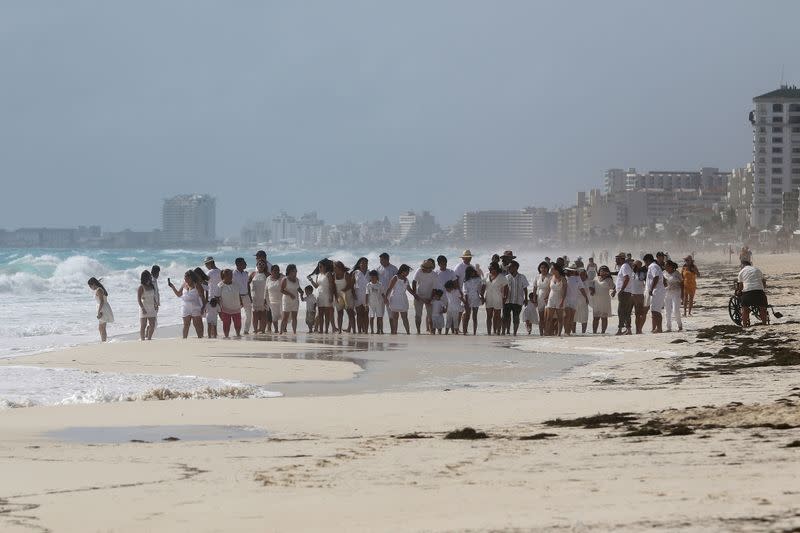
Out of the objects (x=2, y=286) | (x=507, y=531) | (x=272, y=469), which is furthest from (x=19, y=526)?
(x=2, y=286)

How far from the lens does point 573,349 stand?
17312mm

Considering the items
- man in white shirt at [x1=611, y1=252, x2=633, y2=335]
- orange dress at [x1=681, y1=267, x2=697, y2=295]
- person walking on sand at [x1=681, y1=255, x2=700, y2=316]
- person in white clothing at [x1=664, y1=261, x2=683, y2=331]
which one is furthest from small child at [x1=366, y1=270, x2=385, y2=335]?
orange dress at [x1=681, y1=267, x2=697, y2=295]

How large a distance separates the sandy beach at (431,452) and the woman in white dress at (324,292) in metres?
5.12

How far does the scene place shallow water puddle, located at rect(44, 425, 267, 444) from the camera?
351 inches

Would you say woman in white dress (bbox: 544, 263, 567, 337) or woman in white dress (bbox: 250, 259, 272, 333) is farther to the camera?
woman in white dress (bbox: 250, 259, 272, 333)

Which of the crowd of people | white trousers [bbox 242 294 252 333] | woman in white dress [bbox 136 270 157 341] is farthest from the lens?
white trousers [bbox 242 294 252 333]

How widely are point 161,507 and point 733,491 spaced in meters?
2.81

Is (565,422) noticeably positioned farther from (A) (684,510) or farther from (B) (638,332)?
(B) (638,332)

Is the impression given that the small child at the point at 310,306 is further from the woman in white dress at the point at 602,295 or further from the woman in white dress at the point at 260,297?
the woman in white dress at the point at 602,295

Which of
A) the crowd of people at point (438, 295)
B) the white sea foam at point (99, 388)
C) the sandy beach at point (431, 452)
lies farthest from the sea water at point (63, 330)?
the crowd of people at point (438, 295)

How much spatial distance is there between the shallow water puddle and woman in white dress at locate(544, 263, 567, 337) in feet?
34.5

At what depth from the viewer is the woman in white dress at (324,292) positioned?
20.0m

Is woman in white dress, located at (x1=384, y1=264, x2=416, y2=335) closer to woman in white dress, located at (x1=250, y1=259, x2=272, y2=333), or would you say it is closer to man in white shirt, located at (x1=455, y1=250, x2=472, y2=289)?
man in white shirt, located at (x1=455, y1=250, x2=472, y2=289)

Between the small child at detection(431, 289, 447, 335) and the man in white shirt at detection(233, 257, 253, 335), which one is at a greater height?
the man in white shirt at detection(233, 257, 253, 335)
